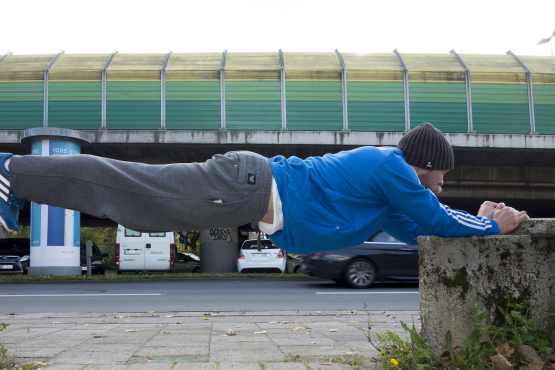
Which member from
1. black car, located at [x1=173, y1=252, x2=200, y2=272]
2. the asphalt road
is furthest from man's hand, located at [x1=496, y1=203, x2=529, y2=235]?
black car, located at [x1=173, y1=252, x2=200, y2=272]

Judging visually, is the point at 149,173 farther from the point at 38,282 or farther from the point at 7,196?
the point at 38,282

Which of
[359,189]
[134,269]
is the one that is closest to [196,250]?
[134,269]

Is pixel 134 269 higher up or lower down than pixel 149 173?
lower down

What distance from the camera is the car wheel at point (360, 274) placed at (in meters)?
11.5

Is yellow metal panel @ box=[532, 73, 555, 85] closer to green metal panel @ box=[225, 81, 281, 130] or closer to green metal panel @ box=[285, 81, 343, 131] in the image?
green metal panel @ box=[285, 81, 343, 131]

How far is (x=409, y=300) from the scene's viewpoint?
922cm

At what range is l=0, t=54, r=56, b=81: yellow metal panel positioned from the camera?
16891mm

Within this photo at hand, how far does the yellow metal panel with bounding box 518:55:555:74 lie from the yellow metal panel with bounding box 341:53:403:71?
15.7 feet

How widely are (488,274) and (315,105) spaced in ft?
47.8

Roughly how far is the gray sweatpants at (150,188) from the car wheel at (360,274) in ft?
30.5

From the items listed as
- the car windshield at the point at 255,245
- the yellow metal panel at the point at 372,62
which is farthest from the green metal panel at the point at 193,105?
the yellow metal panel at the point at 372,62

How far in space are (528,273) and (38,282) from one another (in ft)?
47.0

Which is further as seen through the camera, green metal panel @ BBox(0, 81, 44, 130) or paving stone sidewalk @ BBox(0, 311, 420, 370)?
green metal panel @ BBox(0, 81, 44, 130)

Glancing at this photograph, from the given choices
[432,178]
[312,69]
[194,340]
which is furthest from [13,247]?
[432,178]
